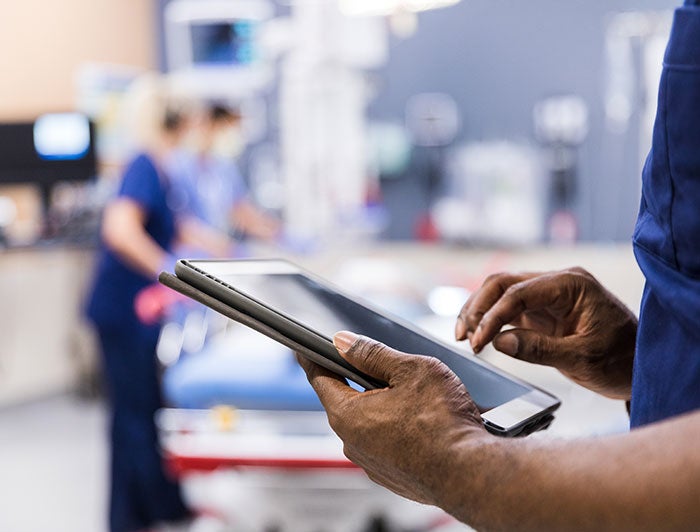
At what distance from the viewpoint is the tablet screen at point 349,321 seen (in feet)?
2.77

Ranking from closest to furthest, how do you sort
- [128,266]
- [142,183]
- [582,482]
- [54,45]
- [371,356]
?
1. [582,482]
2. [371,356]
3. [142,183]
4. [128,266]
5. [54,45]

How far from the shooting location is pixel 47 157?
5.21 metres

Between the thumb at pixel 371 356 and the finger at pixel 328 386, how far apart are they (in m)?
0.03

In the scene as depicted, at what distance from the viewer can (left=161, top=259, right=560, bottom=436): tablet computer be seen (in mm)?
769

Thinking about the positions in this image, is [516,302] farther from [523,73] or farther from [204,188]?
[523,73]

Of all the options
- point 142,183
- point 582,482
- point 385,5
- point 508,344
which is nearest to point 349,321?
point 508,344

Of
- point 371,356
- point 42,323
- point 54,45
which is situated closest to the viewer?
point 371,356

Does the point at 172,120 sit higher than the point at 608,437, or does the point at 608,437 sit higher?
the point at 172,120

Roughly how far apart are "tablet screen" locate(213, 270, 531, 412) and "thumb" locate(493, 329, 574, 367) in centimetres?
6

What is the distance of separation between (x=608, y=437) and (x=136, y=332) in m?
2.70

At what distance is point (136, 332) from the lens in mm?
3139

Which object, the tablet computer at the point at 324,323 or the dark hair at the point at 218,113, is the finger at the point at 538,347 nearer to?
the tablet computer at the point at 324,323

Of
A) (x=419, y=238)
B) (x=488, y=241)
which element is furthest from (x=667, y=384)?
(x=419, y=238)

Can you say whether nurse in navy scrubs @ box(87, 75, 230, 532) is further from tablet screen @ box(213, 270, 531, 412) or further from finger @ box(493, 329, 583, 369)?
finger @ box(493, 329, 583, 369)
